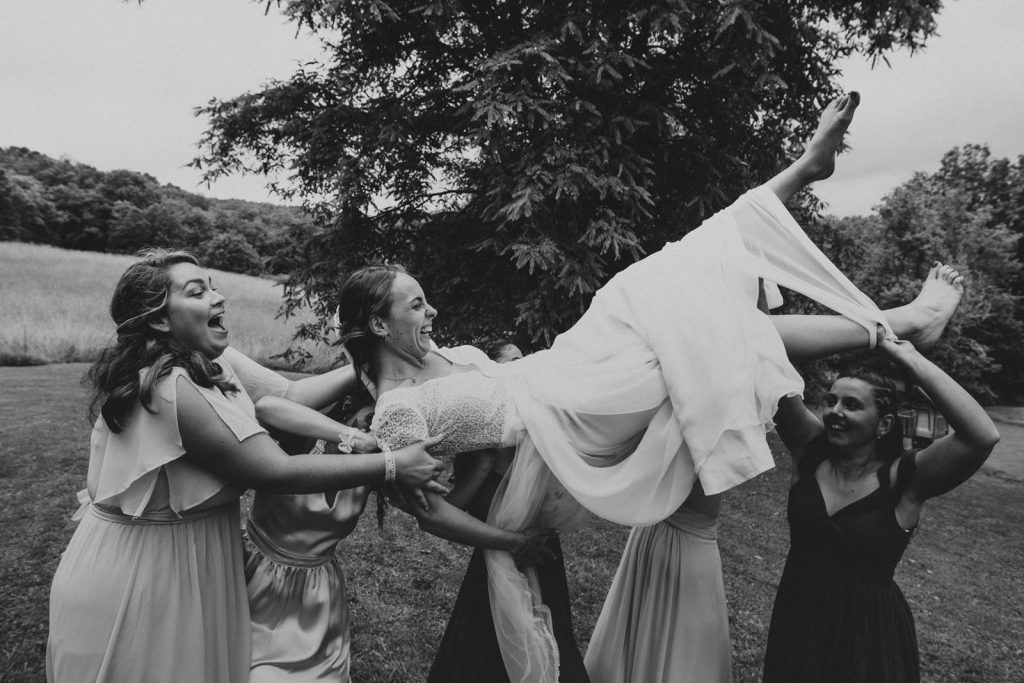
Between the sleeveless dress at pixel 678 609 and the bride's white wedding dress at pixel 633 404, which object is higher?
the bride's white wedding dress at pixel 633 404

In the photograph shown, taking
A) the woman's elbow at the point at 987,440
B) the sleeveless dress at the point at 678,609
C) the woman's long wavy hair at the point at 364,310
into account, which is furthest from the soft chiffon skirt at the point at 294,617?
the woman's elbow at the point at 987,440

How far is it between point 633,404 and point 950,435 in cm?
119

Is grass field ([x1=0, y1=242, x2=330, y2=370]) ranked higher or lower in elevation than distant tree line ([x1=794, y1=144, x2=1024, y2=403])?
lower

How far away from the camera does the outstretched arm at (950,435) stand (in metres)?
2.15

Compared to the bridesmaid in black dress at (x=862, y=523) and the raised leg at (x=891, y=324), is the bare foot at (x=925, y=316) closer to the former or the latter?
the raised leg at (x=891, y=324)

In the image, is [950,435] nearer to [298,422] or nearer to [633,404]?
[633,404]

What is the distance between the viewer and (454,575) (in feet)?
19.5

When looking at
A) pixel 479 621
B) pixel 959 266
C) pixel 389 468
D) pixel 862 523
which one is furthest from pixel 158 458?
pixel 959 266

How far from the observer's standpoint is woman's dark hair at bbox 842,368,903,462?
2.51m

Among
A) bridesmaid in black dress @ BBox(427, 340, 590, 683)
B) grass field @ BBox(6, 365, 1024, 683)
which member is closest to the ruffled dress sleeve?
bridesmaid in black dress @ BBox(427, 340, 590, 683)

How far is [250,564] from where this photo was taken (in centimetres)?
238

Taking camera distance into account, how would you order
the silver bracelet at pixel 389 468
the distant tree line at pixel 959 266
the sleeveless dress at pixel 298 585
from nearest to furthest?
the silver bracelet at pixel 389 468 < the sleeveless dress at pixel 298 585 < the distant tree line at pixel 959 266

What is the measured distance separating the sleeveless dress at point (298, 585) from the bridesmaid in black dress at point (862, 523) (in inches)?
72.7

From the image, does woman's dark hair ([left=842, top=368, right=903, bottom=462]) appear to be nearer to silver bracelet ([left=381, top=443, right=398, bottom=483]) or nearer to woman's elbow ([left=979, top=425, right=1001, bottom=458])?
woman's elbow ([left=979, top=425, right=1001, bottom=458])
